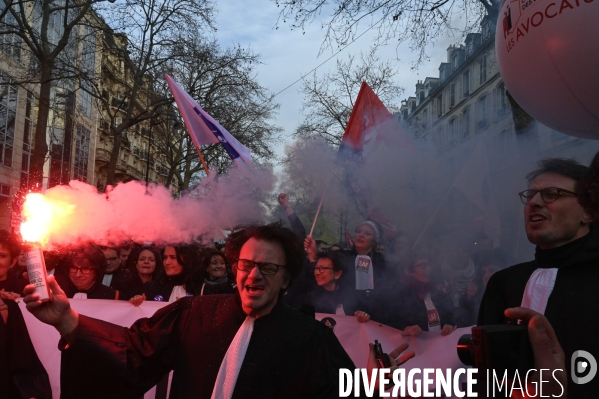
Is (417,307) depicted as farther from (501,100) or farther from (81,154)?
(81,154)

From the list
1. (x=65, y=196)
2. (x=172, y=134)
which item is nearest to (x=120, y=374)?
(x=65, y=196)

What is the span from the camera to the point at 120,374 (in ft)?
7.76

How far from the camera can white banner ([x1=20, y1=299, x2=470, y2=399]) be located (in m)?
4.25

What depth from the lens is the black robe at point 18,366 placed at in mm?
3277

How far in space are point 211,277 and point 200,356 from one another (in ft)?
9.60

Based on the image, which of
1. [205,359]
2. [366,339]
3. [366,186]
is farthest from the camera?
[366,186]

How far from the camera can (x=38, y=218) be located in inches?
106

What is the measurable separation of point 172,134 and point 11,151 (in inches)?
322

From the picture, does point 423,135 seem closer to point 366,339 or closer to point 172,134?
point 366,339

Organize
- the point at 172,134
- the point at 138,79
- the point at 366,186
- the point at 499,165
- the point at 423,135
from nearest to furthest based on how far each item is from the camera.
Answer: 1. the point at 499,165
2. the point at 366,186
3. the point at 423,135
4. the point at 138,79
5. the point at 172,134

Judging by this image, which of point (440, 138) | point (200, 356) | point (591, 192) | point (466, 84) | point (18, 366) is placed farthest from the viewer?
point (466, 84)

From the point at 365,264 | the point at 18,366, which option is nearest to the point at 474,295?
the point at 365,264

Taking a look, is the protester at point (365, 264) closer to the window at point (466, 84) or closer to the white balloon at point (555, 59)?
the white balloon at point (555, 59)

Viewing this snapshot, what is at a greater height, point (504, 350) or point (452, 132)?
point (452, 132)
